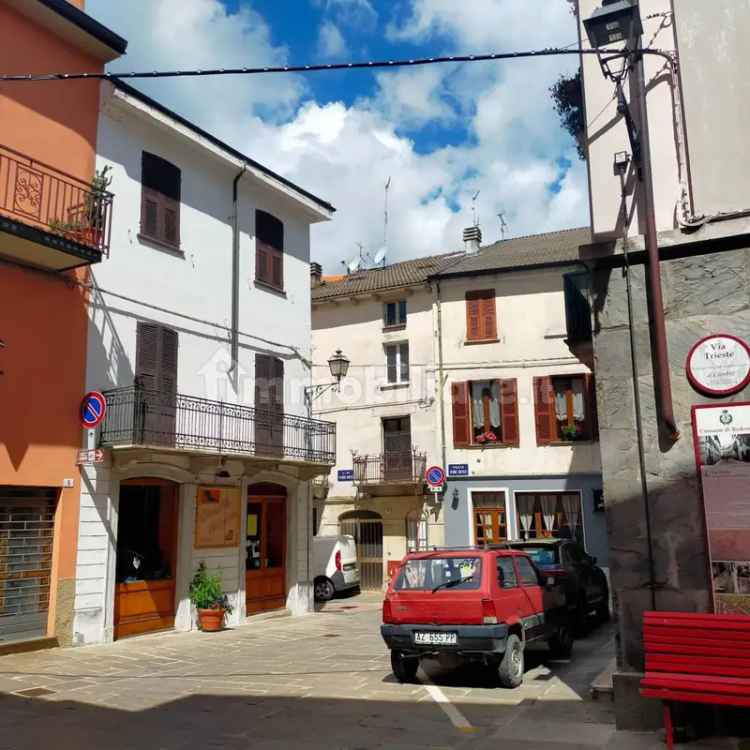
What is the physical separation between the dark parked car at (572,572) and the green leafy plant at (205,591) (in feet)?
18.7

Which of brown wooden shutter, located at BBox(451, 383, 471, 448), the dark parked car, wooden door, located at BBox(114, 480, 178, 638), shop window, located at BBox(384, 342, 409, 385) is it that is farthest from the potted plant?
shop window, located at BBox(384, 342, 409, 385)

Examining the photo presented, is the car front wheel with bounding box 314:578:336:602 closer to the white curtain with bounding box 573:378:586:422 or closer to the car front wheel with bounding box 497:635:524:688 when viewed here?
the white curtain with bounding box 573:378:586:422

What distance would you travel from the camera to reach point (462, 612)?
360 inches

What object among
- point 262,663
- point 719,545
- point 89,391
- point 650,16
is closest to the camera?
point 719,545

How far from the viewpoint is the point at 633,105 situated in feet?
25.3

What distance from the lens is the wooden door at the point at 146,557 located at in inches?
544

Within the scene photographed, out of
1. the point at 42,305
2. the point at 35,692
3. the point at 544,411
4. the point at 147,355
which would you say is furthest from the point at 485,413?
the point at 35,692

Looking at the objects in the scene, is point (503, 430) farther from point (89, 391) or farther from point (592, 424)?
point (89, 391)

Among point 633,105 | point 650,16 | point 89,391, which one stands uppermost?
point 650,16

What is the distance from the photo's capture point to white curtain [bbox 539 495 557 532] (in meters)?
24.4

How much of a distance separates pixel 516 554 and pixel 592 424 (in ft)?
47.9

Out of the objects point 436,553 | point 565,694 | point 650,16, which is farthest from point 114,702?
point 650,16

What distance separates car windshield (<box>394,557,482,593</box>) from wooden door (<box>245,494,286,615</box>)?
775 cm

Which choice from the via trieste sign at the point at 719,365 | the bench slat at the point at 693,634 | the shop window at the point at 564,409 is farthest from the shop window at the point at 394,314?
the bench slat at the point at 693,634
